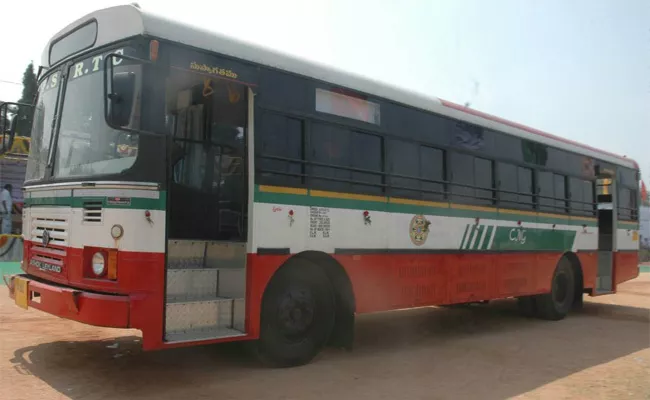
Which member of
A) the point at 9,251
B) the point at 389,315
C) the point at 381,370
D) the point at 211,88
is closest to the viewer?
the point at 211,88

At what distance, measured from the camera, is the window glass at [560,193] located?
10.2 m

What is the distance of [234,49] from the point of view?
5.45m

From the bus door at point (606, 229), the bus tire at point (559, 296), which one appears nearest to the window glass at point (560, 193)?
the bus tire at point (559, 296)

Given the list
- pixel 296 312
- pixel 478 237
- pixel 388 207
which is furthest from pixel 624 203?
pixel 296 312

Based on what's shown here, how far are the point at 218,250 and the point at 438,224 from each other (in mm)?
3222

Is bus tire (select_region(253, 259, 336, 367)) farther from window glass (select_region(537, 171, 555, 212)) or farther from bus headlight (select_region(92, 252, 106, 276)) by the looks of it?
window glass (select_region(537, 171, 555, 212))

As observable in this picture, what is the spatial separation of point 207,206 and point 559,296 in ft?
24.4

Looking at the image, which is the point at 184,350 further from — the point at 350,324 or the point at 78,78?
the point at 78,78

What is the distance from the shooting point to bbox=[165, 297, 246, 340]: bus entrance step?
5004 mm

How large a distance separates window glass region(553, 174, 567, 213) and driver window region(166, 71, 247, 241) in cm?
670

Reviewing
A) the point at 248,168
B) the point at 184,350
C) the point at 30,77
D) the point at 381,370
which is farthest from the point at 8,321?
the point at 30,77

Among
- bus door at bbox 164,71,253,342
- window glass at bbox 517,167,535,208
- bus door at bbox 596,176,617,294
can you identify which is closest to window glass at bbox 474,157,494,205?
window glass at bbox 517,167,535,208

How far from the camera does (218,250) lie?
5.82 metres

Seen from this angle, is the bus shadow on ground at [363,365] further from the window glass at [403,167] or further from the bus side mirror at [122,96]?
the bus side mirror at [122,96]
